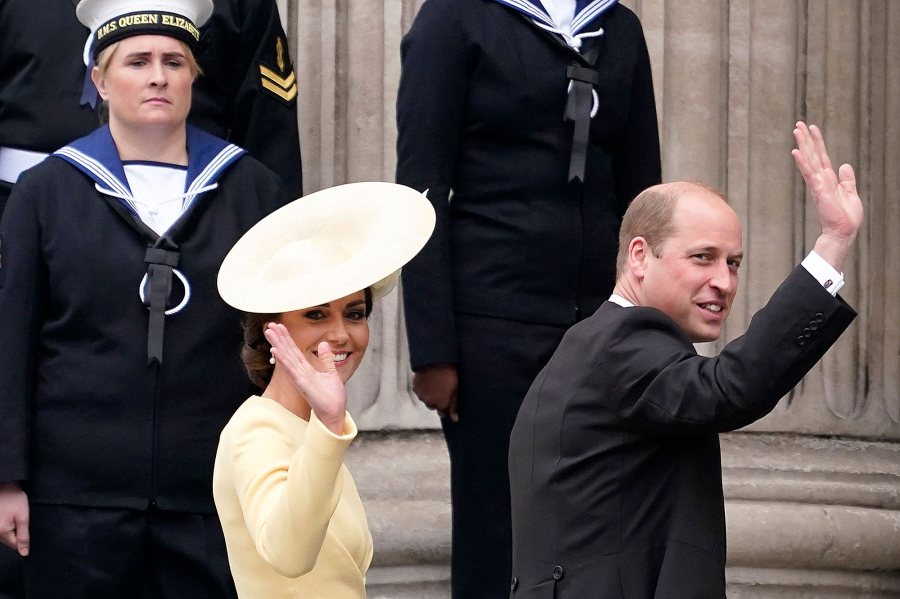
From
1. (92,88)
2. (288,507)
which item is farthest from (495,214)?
(288,507)

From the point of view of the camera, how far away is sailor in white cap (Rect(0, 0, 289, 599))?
4.46 metres

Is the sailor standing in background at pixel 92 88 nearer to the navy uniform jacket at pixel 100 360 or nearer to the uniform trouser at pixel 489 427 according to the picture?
the navy uniform jacket at pixel 100 360

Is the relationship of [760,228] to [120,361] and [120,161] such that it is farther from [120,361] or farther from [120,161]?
[120,361]

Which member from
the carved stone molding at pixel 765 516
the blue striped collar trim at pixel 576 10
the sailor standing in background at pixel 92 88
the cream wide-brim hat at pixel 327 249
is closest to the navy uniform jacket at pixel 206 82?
the sailor standing in background at pixel 92 88

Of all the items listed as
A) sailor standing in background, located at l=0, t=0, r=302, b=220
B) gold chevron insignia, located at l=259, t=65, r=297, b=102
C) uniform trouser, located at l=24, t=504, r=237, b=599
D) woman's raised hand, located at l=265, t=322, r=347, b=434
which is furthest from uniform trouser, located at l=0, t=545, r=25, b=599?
woman's raised hand, located at l=265, t=322, r=347, b=434

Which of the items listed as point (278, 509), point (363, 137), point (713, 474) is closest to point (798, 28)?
point (363, 137)

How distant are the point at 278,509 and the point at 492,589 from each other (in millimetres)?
1389

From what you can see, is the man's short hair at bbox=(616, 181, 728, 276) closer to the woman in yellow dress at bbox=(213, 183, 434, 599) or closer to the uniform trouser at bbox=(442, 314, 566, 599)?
the woman in yellow dress at bbox=(213, 183, 434, 599)

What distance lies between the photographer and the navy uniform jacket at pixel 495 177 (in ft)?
15.4

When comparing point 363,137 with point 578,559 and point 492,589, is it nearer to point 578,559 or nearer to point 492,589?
point 492,589

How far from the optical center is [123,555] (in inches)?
175

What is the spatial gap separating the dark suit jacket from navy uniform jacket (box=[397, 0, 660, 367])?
906 millimetres

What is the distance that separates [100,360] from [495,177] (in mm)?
1028

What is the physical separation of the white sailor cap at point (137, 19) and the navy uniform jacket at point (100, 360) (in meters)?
0.33
